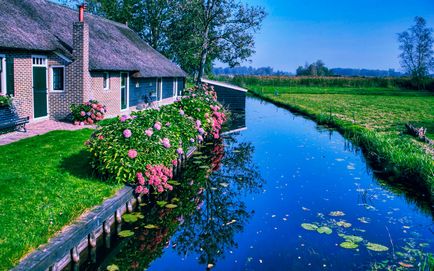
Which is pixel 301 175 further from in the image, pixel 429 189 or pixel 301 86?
pixel 301 86

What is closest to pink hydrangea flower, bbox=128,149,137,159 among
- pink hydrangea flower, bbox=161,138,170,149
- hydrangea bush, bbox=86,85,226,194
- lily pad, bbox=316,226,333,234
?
hydrangea bush, bbox=86,85,226,194

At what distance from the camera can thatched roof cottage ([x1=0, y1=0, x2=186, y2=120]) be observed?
15.1 metres

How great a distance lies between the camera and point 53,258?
602 cm

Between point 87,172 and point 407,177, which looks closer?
point 87,172

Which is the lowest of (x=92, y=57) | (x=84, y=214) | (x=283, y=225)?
(x=283, y=225)

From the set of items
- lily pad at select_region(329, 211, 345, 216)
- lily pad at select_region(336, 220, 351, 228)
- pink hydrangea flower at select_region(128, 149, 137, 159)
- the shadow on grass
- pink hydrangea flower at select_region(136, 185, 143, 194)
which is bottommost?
lily pad at select_region(336, 220, 351, 228)

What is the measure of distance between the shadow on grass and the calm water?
1679 mm

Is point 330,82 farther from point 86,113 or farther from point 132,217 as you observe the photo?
point 132,217

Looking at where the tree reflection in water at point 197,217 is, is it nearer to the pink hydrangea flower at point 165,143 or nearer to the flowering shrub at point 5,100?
the pink hydrangea flower at point 165,143

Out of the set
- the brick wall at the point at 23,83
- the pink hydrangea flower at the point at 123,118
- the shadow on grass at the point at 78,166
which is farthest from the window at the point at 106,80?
the pink hydrangea flower at the point at 123,118

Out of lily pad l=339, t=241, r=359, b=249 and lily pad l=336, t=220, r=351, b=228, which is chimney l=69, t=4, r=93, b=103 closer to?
lily pad l=336, t=220, r=351, b=228

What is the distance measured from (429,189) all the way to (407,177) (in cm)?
162

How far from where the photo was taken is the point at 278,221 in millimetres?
9617

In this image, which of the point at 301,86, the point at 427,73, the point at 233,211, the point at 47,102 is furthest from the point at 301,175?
the point at 427,73
